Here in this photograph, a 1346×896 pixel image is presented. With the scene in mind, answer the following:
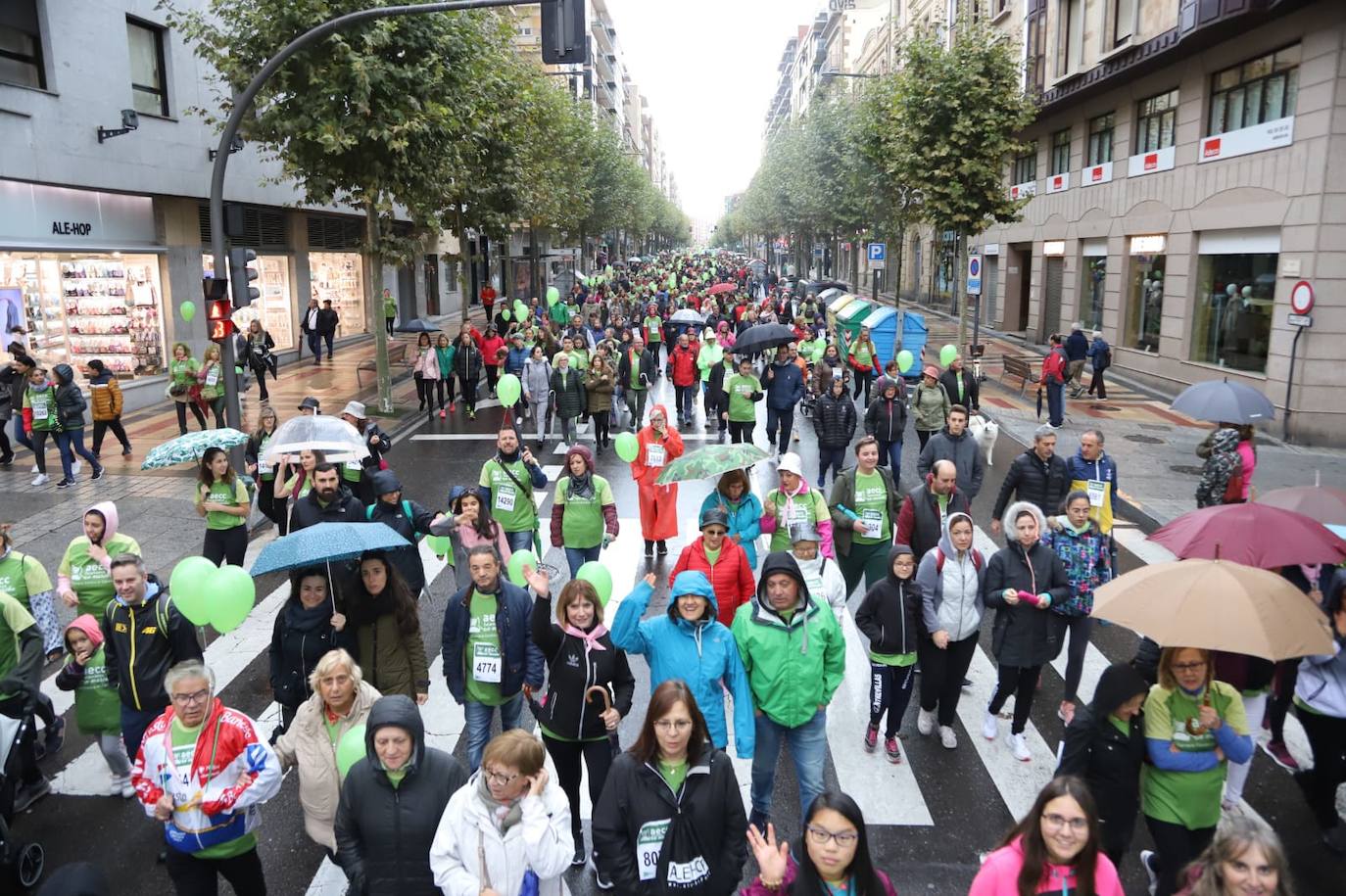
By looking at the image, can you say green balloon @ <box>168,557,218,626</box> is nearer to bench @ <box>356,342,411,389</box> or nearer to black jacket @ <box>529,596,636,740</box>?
black jacket @ <box>529,596,636,740</box>

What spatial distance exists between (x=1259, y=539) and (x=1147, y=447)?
461 inches

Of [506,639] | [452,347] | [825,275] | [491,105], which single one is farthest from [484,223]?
[825,275]

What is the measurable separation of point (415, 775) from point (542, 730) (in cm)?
128

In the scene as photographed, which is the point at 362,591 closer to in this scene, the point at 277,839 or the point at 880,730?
the point at 277,839

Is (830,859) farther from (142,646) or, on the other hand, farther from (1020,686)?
(142,646)

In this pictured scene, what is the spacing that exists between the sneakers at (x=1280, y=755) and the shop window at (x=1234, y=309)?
47.0 feet

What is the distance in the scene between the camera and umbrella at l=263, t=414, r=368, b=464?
842 centimetres

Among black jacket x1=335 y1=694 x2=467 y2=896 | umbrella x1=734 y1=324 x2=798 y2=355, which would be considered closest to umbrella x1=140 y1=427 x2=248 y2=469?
black jacket x1=335 y1=694 x2=467 y2=896

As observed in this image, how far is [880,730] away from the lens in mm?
6727

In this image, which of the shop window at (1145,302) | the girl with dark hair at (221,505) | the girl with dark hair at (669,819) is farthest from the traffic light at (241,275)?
the shop window at (1145,302)

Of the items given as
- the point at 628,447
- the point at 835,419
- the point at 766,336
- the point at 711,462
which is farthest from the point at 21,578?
the point at 766,336

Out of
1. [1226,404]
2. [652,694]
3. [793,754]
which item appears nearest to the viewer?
[652,694]

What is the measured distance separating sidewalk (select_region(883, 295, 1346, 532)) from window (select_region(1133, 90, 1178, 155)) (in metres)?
5.68

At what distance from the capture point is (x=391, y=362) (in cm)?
2677
